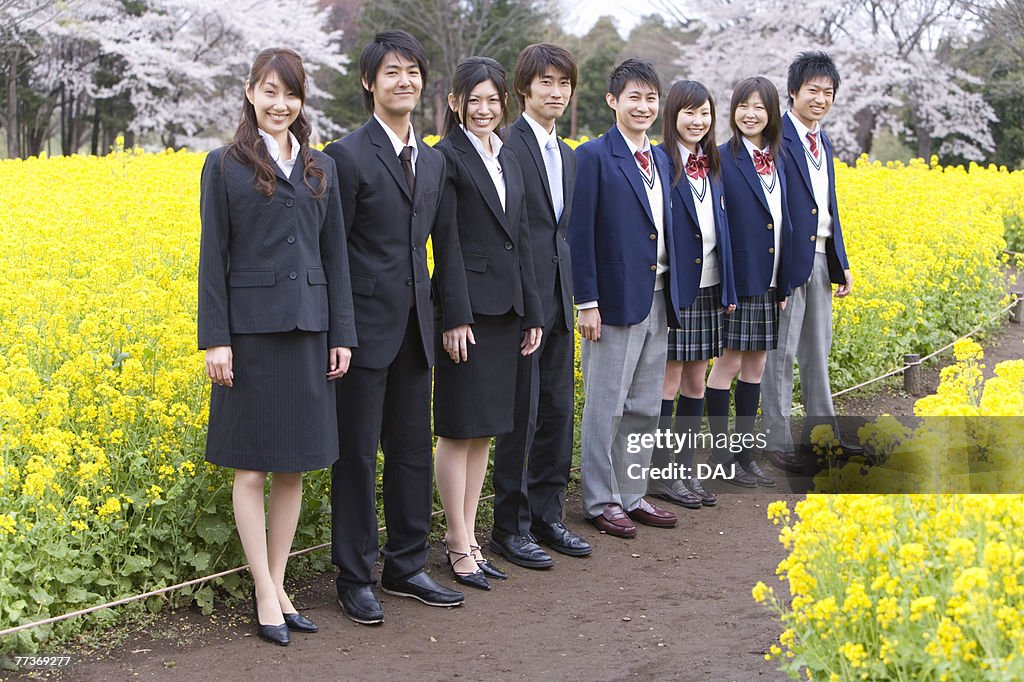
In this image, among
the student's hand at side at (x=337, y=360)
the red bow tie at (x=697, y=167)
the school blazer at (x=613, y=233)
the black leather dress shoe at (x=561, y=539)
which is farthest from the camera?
the red bow tie at (x=697, y=167)

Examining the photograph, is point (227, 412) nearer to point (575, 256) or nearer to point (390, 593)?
point (390, 593)

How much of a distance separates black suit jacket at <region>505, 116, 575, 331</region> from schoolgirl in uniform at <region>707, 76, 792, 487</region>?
1.30 meters

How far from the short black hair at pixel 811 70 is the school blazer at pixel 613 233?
134cm

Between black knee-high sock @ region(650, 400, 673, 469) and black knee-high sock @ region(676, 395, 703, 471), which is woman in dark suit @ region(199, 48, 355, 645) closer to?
black knee-high sock @ region(650, 400, 673, 469)

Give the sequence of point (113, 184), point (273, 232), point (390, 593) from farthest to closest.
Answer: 1. point (113, 184)
2. point (390, 593)
3. point (273, 232)

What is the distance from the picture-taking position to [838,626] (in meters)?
2.84

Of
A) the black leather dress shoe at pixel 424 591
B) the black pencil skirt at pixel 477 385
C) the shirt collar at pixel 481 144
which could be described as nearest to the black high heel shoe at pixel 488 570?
the black leather dress shoe at pixel 424 591

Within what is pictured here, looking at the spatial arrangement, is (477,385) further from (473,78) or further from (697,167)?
(697,167)

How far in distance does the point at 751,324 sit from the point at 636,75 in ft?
4.85

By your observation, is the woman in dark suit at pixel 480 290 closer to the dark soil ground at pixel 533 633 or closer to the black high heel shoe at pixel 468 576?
the black high heel shoe at pixel 468 576

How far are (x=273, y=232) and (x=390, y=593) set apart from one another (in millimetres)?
1470

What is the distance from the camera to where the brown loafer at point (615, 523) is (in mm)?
5152

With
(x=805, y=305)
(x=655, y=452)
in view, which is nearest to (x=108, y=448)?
(x=655, y=452)

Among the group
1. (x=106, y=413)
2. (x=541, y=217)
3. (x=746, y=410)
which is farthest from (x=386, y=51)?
(x=746, y=410)
